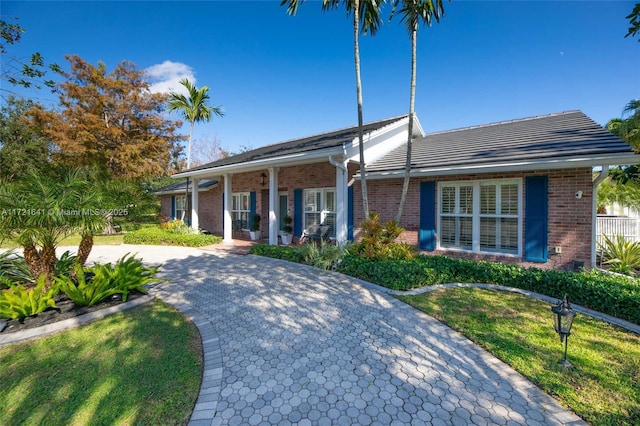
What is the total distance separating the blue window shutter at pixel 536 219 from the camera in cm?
703

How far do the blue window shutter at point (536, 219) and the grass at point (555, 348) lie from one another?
198 cm

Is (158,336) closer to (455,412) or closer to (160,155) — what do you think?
Result: (455,412)

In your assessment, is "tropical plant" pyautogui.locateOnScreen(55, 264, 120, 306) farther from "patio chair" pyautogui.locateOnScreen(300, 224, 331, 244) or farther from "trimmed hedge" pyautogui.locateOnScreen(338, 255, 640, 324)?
"patio chair" pyautogui.locateOnScreen(300, 224, 331, 244)

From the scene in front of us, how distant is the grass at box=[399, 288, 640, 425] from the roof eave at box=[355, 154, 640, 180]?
3.25 m

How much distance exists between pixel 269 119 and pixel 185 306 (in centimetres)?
2061

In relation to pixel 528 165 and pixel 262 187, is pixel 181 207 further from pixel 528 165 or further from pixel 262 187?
pixel 528 165

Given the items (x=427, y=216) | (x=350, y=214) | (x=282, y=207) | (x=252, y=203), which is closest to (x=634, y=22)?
(x=427, y=216)

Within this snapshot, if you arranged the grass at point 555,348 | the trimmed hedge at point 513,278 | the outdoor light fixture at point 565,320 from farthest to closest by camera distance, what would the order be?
the trimmed hedge at point 513,278 < the outdoor light fixture at point 565,320 < the grass at point 555,348

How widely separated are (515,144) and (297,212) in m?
8.48

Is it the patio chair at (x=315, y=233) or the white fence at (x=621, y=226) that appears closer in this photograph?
the white fence at (x=621, y=226)

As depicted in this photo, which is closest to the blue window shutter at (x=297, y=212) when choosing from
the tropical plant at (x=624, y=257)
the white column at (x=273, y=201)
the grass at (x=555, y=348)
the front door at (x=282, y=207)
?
the front door at (x=282, y=207)

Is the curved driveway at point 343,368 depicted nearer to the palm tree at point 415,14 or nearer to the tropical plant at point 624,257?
the palm tree at point 415,14

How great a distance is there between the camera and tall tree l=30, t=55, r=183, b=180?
17.2 meters

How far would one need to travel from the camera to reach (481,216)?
8055 millimetres
